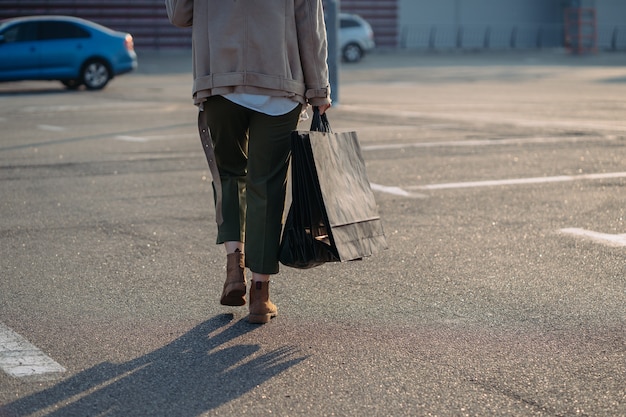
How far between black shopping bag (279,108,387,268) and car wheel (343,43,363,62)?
31137mm

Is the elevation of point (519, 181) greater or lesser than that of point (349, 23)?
greater

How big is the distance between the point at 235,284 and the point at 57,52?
18.3m

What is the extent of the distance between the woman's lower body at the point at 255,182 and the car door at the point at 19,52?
1804 cm

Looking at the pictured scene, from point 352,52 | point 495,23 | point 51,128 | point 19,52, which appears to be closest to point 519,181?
point 51,128

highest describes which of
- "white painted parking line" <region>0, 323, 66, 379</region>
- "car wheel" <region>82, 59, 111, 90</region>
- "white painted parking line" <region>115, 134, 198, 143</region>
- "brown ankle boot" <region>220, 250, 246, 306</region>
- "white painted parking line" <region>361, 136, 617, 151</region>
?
"brown ankle boot" <region>220, 250, 246, 306</region>

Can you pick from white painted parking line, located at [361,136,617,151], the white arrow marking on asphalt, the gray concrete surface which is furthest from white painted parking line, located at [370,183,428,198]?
white painted parking line, located at [361,136,617,151]

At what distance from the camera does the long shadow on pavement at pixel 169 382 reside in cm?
364

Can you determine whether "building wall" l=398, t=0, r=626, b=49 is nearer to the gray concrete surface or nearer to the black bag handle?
the gray concrete surface

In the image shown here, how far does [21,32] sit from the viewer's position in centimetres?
2206

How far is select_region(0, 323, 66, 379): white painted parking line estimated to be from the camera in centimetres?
402

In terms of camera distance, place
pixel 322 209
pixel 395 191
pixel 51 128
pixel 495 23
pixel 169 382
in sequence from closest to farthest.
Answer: pixel 169 382
pixel 322 209
pixel 395 191
pixel 51 128
pixel 495 23

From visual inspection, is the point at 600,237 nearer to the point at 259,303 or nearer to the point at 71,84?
the point at 259,303

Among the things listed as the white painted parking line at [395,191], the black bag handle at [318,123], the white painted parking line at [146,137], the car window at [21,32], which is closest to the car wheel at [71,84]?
the car window at [21,32]

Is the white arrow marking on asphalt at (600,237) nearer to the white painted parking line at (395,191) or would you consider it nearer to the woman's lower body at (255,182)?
the white painted parking line at (395,191)
